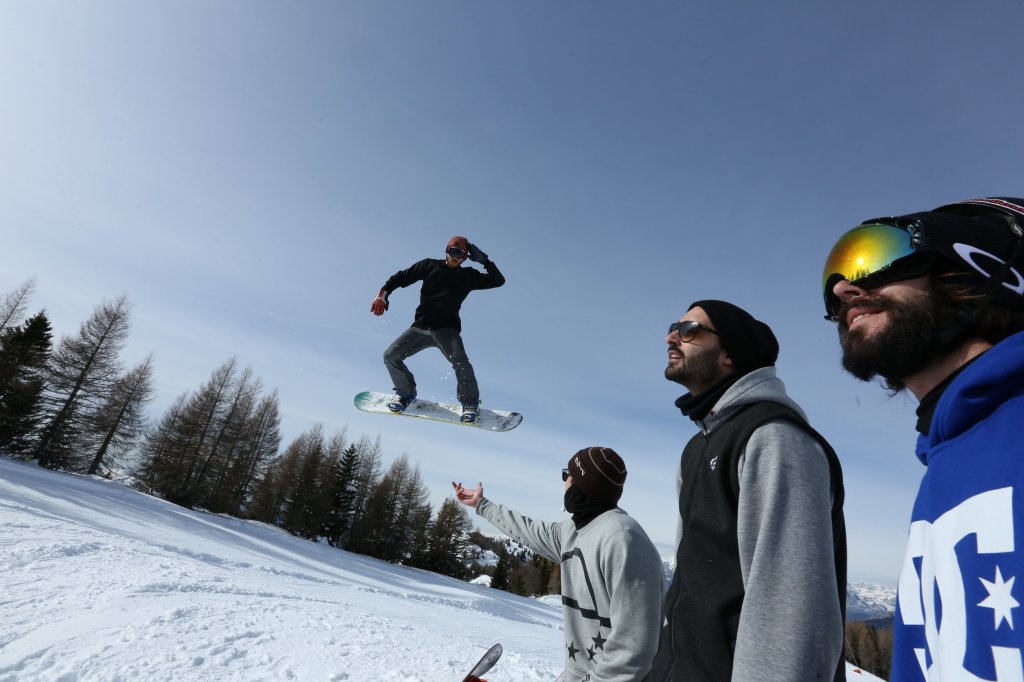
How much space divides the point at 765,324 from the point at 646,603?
1622 mm

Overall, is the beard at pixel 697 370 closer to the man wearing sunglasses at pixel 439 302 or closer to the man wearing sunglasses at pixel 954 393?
the man wearing sunglasses at pixel 954 393

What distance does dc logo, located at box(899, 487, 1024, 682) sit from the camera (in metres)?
0.75

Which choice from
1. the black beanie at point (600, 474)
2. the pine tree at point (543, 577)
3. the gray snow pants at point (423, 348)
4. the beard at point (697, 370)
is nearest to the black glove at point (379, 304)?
the gray snow pants at point (423, 348)

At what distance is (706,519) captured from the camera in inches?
72.6

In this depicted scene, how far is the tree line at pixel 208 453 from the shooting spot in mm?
29344

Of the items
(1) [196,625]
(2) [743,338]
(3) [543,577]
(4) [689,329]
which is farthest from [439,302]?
(3) [543,577]

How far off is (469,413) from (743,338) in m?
7.17

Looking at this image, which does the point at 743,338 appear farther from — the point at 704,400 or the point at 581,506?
the point at 581,506

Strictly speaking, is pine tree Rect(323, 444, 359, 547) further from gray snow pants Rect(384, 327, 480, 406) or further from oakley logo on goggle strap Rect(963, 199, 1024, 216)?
oakley logo on goggle strap Rect(963, 199, 1024, 216)

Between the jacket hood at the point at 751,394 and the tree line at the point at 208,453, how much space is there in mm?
39824

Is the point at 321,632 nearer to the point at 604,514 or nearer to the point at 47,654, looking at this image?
the point at 47,654

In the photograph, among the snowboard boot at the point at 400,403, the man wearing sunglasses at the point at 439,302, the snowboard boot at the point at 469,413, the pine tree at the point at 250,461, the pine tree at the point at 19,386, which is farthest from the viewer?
the pine tree at the point at 250,461

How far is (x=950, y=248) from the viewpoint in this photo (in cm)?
139

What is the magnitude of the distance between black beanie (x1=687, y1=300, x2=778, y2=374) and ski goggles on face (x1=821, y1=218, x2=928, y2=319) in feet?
1.28
